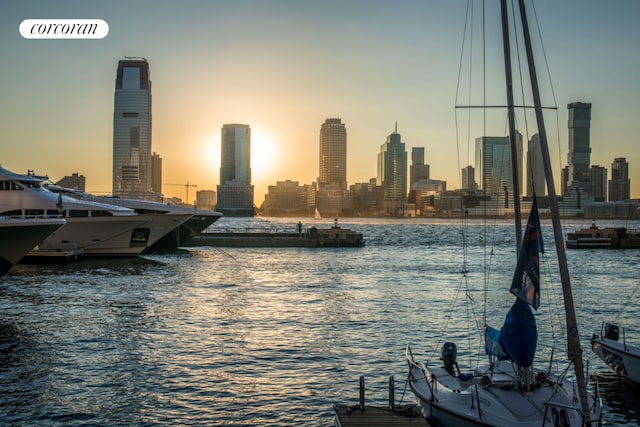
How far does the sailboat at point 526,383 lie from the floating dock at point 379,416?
69 centimetres

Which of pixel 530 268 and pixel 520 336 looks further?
pixel 520 336

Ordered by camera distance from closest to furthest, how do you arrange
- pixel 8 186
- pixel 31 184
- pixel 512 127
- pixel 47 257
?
1. pixel 512 127
2. pixel 8 186
3. pixel 31 184
4. pixel 47 257

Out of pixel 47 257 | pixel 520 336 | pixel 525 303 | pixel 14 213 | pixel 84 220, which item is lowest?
pixel 47 257

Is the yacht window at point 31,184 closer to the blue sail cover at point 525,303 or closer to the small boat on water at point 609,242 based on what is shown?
the blue sail cover at point 525,303

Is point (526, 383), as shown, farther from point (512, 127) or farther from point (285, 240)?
point (285, 240)

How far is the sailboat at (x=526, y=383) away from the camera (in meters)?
12.4

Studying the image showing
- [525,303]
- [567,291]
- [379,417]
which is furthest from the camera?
[525,303]

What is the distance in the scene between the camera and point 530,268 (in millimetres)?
13133

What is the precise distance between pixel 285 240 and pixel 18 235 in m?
58.0

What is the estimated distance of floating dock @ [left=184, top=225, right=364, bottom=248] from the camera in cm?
9012

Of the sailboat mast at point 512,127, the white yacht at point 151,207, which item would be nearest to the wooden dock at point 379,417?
the sailboat mast at point 512,127

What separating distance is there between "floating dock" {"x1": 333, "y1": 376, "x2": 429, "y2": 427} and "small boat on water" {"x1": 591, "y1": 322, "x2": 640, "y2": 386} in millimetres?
8281

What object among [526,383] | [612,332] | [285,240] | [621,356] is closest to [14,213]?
[285,240]

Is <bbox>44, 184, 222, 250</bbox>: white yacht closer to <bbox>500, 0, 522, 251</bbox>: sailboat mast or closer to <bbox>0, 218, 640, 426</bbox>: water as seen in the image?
<bbox>0, 218, 640, 426</bbox>: water
